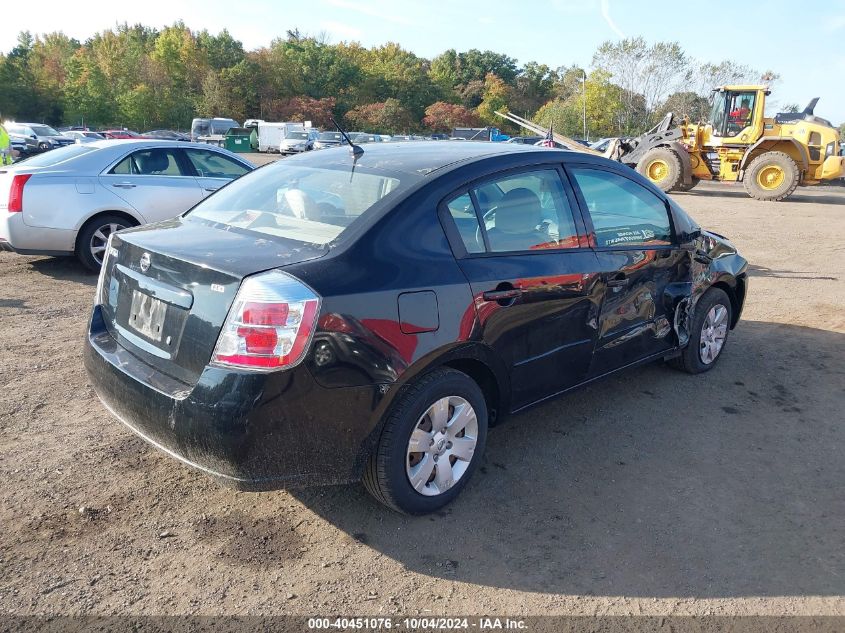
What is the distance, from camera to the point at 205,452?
8.55ft

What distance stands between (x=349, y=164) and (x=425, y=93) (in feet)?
267

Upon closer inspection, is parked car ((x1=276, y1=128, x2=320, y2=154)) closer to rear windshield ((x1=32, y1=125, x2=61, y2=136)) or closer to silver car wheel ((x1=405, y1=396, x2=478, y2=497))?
rear windshield ((x1=32, y1=125, x2=61, y2=136))

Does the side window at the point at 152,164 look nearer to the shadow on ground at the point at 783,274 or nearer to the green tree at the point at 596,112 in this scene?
the shadow on ground at the point at 783,274

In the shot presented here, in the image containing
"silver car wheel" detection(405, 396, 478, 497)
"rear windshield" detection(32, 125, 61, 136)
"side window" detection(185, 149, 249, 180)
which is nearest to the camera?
"silver car wheel" detection(405, 396, 478, 497)

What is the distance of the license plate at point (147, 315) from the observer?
2.88 metres

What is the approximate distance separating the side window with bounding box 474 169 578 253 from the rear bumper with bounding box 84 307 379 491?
1.15m

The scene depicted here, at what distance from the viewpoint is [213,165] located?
834 cm

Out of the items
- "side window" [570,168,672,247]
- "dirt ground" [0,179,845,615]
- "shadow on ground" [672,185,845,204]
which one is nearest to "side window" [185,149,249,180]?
"dirt ground" [0,179,845,615]

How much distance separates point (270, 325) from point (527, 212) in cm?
163

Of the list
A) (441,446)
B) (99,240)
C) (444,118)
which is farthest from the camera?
(444,118)

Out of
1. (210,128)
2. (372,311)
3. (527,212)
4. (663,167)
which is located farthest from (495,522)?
(210,128)

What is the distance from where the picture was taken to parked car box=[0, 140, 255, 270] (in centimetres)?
700

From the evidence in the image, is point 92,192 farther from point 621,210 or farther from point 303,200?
point 621,210

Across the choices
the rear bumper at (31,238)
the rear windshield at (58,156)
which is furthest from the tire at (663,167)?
the rear bumper at (31,238)
